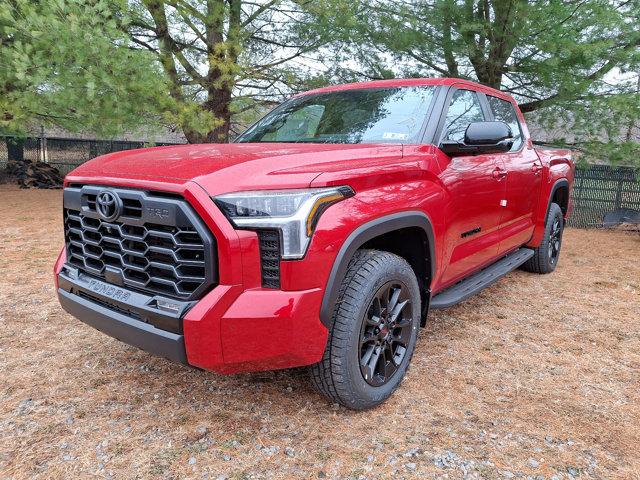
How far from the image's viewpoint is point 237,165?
210 cm

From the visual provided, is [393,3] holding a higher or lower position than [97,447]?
higher

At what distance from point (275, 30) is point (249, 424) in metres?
8.44

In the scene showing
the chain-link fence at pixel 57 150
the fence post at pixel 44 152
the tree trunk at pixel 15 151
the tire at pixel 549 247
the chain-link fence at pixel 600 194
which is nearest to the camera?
the tire at pixel 549 247

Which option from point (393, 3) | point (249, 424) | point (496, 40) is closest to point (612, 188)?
point (496, 40)

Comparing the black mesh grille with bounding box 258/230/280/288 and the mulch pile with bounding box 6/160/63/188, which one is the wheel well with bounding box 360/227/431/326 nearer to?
the black mesh grille with bounding box 258/230/280/288

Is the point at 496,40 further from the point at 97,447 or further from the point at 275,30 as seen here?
the point at 97,447

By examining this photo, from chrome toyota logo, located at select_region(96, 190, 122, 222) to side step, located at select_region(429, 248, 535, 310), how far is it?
1.88m

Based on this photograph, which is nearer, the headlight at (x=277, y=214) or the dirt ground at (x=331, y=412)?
the headlight at (x=277, y=214)

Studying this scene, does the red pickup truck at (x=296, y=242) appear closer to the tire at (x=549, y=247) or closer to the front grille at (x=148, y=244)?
the front grille at (x=148, y=244)

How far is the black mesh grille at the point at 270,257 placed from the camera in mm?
2000

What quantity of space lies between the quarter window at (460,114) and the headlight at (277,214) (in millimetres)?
1426

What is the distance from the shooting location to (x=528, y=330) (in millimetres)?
3764

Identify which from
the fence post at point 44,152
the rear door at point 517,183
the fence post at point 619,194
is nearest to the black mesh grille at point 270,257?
the rear door at point 517,183

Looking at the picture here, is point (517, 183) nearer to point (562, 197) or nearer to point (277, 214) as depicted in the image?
point (562, 197)
